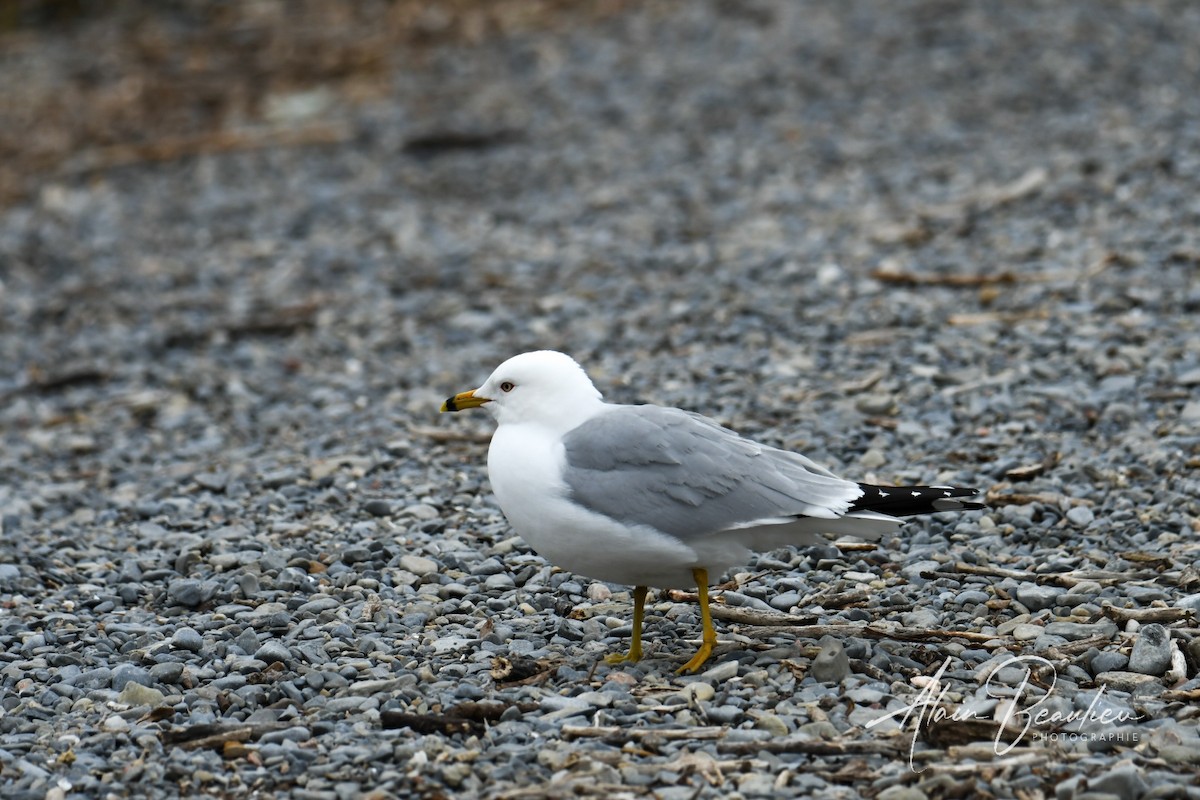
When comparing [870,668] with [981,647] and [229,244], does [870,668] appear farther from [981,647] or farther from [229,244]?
[229,244]

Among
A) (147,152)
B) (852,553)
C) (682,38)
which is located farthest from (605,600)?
(682,38)

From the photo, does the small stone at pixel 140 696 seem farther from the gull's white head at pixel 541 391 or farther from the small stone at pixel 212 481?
the small stone at pixel 212 481

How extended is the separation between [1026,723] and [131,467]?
5.39m

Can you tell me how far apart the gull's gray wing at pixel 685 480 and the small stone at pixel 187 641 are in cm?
143

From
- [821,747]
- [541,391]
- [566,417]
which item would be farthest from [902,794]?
[541,391]

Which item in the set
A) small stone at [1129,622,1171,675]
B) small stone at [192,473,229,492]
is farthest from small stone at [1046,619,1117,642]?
small stone at [192,473,229,492]

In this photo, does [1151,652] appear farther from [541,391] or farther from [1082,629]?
[541,391]

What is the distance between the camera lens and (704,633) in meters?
4.71

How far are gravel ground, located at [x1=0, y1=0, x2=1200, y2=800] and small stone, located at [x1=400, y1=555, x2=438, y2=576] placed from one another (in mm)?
22

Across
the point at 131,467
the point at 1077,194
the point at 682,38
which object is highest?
the point at 682,38

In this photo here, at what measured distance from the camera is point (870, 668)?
464 cm

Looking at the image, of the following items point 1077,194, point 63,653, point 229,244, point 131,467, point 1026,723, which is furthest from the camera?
point 229,244

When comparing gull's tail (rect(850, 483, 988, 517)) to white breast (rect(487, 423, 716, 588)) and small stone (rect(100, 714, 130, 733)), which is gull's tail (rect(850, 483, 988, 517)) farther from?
small stone (rect(100, 714, 130, 733))

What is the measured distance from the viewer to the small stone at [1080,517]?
582cm
